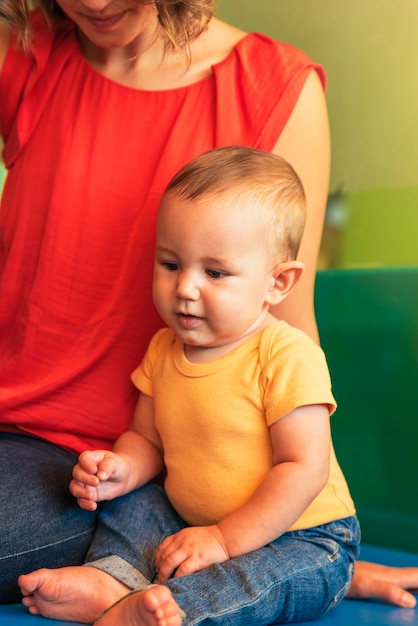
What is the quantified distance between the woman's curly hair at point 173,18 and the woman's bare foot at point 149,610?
0.73 meters

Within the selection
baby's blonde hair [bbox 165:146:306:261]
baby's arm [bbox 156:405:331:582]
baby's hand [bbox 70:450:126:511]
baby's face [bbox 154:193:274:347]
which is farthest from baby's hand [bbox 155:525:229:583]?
baby's blonde hair [bbox 165:146:306:261]

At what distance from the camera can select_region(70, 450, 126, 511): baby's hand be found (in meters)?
1.02

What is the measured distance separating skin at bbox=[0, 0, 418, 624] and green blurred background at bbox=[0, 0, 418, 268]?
21cm

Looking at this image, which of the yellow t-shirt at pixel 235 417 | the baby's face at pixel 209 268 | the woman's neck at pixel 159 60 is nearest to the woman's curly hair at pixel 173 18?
the woman's neck at pixel 159 60

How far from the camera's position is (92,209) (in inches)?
49.3

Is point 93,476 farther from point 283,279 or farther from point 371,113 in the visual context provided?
point 371,113

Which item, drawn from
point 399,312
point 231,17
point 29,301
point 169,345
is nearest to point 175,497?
point 169,345

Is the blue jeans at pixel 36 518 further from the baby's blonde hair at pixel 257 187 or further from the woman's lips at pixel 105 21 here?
the woman's lips at pixel 105 21

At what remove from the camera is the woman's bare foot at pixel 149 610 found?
817 mm

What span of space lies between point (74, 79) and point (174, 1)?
Result: 0.74 ft

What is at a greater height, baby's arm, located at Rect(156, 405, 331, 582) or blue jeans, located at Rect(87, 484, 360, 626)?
baby's arm, located at Rect(156, 405, 331, 582)

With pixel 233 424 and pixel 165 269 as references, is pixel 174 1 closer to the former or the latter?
pixel 165 269

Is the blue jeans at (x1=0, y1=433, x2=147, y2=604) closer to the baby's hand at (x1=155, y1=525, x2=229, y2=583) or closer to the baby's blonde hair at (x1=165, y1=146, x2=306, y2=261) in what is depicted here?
the baby's hand at (x1=155, y1=525, x2=229, y2=583)

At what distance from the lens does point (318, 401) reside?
99cm
